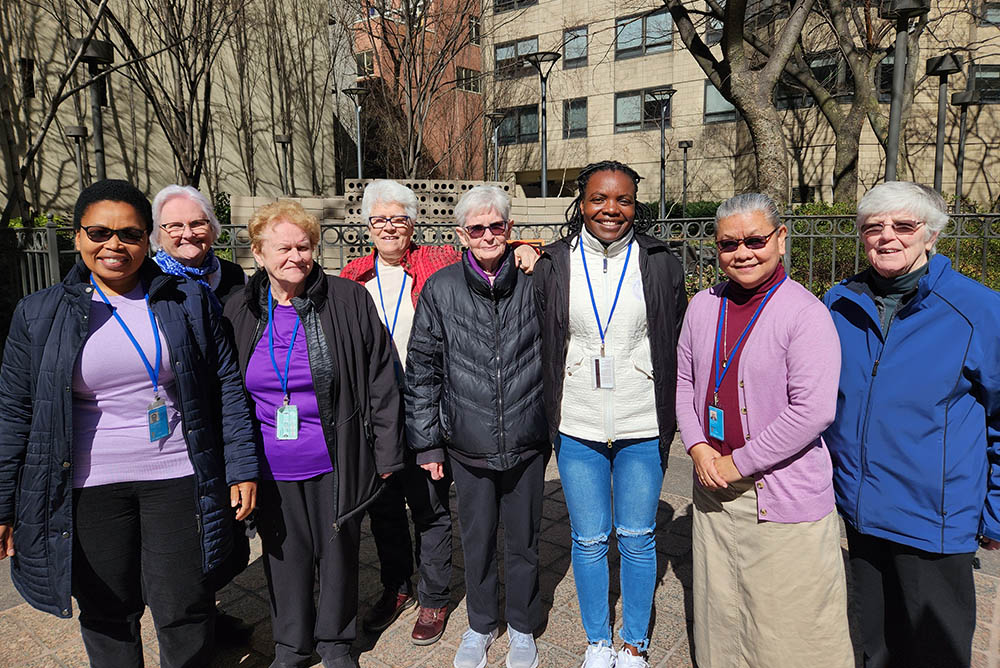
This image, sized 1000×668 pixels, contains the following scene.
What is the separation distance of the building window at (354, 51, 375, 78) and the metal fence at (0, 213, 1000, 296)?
8.59 m

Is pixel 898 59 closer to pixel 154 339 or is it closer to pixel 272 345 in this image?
pixel 272 345

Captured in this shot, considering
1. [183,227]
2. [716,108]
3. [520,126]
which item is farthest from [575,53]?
[183,227]

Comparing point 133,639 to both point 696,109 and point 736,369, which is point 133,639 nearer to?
point 736,369

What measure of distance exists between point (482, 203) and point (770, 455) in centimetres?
153

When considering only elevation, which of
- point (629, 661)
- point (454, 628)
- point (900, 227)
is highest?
point (900, 227)

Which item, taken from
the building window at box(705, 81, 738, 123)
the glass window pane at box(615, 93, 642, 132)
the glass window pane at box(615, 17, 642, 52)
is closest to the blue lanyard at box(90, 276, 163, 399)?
the building window at box(705, 81, 738, 123)

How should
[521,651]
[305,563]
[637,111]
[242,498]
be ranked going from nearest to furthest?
[242,498] < [305,563] < [521,651] < [637,111]

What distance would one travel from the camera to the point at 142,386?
233cm

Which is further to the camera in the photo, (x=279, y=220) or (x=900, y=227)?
(x=279, y=220)

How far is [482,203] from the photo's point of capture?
9.32 ft

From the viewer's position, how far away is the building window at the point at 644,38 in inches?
1050

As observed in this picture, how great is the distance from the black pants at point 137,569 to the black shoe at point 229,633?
67 centimetres

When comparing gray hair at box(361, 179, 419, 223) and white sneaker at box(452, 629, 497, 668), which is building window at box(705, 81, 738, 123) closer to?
gray hair at box(361, 179, 419, 223)

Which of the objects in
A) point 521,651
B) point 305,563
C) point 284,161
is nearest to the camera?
point 305,563
